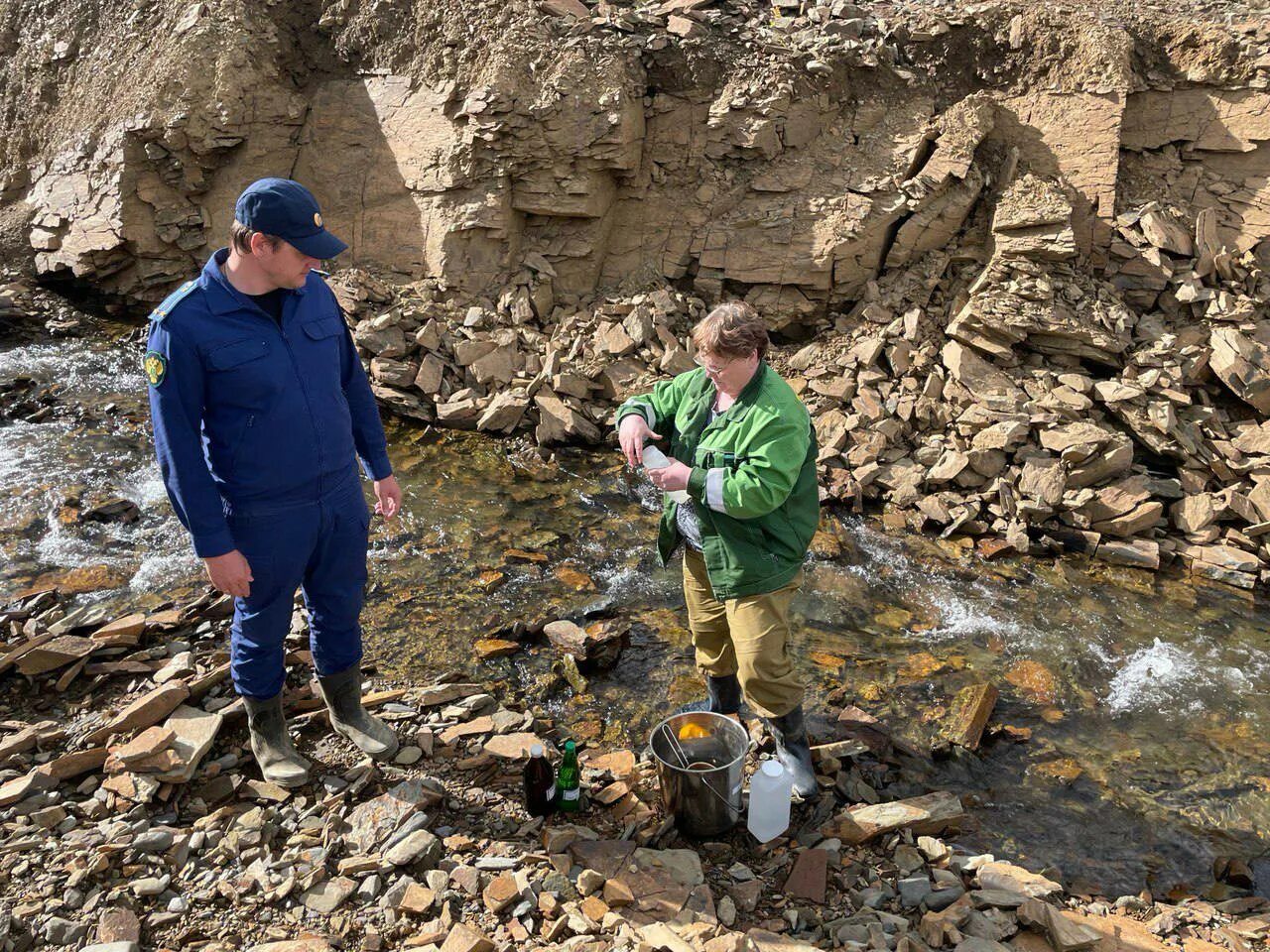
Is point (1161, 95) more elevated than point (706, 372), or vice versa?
point (1161, 95)

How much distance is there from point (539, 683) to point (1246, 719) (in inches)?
169

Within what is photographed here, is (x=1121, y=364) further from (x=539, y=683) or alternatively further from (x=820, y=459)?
(x=539, y=683)

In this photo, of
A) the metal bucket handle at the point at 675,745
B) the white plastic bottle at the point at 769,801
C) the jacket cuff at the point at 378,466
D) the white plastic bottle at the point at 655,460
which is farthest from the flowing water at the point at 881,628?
the white plastic bottle at the point at 655,460

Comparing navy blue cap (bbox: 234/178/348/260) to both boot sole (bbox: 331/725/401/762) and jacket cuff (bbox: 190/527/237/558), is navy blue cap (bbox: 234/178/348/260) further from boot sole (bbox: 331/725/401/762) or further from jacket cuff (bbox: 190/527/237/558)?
boot sole (bbox: 331/725/401/762)

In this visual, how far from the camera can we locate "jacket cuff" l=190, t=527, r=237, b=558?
302cm

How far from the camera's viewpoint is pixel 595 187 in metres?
9.95

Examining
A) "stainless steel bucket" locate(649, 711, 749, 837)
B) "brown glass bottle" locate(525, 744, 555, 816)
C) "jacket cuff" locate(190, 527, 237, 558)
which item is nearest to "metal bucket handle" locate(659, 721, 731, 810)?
"stainless steel bucket" locate(649, 711, 749, 837)

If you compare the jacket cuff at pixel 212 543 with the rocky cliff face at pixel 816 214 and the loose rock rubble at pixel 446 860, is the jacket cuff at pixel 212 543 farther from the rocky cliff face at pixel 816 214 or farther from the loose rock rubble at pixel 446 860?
the rocky cliff face at pixel 816 214

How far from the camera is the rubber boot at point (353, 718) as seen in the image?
3.75 m

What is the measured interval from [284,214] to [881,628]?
15.2ft

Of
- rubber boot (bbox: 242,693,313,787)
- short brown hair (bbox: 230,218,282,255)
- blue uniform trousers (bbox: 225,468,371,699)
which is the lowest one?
rubber boot (bbox: 242,693,313,787)

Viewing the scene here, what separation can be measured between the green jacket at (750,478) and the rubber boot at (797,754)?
0.72 meters

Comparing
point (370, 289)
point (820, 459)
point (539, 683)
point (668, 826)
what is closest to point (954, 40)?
point (820, 459)

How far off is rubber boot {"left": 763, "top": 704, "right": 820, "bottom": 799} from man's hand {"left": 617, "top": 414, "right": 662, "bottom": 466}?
4.32 ft
